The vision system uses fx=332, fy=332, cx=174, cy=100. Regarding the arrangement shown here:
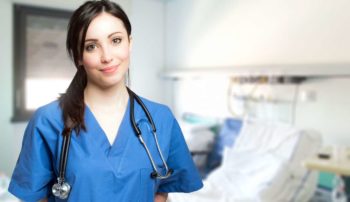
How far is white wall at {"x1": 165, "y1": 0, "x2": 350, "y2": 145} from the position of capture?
167cm

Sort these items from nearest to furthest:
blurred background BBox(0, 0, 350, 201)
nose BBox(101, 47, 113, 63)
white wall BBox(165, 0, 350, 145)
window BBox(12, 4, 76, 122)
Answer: nose BBox(101, 47, 113, 63), window BBox(12, 4, 76, 122), blurred background BBox(0, 0, 350, 201), white wall BBox(165, 0, 350, 145)

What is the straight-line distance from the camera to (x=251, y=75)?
2.30 meters

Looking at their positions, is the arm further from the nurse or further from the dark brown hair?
the dark brown hair

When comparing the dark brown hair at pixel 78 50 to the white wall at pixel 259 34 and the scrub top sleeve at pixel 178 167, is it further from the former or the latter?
the white wall at pixel 259 34

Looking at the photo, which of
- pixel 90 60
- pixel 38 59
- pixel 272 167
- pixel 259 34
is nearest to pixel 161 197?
pixel 90 60

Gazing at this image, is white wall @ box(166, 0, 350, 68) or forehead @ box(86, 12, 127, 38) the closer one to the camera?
forehead @ box(86, 12, 127, 38)

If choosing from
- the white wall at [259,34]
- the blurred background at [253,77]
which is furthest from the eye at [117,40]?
the white wall at [259,34]

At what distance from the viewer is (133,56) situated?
58 cm

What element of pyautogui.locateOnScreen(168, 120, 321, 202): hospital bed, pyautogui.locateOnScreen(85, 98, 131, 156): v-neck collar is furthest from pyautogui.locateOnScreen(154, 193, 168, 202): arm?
pyautogui.locateOnScreen(168, 120, 321, 202): hospital bed

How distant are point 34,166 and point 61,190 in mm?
64

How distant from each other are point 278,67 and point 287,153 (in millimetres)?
580

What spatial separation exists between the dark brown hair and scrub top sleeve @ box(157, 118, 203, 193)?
164mm

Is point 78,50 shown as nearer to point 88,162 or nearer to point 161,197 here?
point 88,162

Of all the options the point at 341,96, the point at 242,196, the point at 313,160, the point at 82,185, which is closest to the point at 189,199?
the point at 82,185
